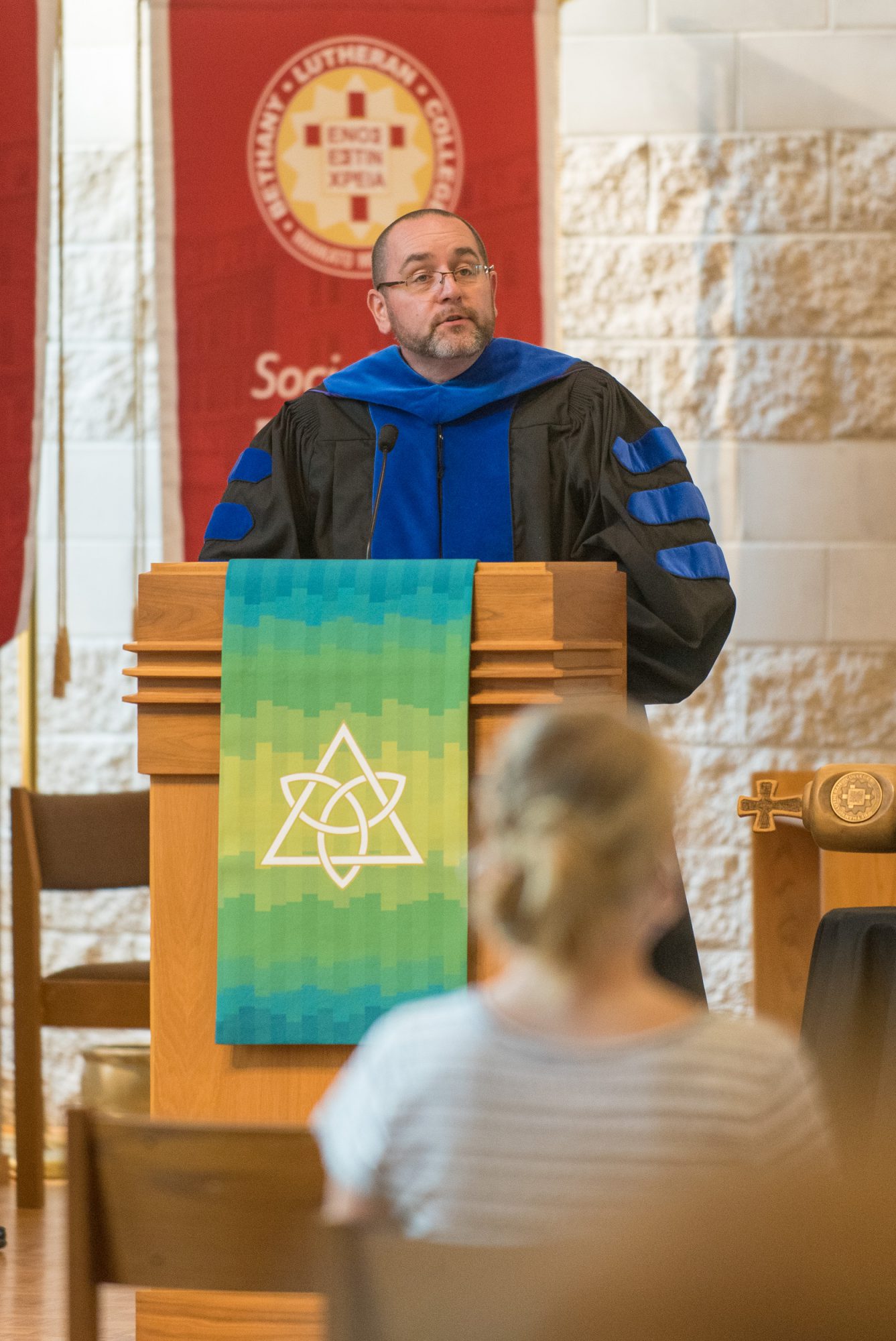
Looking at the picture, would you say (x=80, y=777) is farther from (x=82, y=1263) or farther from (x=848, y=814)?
(x=82, y=1263)

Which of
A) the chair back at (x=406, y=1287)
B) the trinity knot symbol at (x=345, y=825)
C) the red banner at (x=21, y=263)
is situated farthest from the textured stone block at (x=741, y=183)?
the chair back at (x=406, y=1287)

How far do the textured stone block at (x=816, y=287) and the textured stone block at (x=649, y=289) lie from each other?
0.19ft

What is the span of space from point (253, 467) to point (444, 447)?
1.01 feet

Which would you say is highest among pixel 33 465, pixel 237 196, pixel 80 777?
pixel 237 196

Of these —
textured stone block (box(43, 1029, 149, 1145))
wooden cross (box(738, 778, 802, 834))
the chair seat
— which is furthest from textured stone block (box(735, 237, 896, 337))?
textured stone block (box(43, 1029, 149, 1145))

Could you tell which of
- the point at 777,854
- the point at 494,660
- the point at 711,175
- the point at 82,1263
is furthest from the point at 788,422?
the point at 82,1263

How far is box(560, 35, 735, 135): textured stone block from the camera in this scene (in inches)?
165

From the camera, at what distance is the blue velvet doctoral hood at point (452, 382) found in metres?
2.75

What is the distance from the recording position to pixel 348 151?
3.78 m

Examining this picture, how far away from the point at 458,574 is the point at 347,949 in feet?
1.49

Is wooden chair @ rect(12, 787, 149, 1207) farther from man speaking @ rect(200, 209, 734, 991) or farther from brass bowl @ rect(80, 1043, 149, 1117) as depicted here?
man speaking @ rect(200, 209, 734, 991)

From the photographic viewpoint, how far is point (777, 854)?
3148 millimetres

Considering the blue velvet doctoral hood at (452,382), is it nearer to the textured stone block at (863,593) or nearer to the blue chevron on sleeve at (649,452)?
the blue chevron on sleeve at (649,452)

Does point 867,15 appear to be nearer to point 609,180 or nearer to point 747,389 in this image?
point 609,180
